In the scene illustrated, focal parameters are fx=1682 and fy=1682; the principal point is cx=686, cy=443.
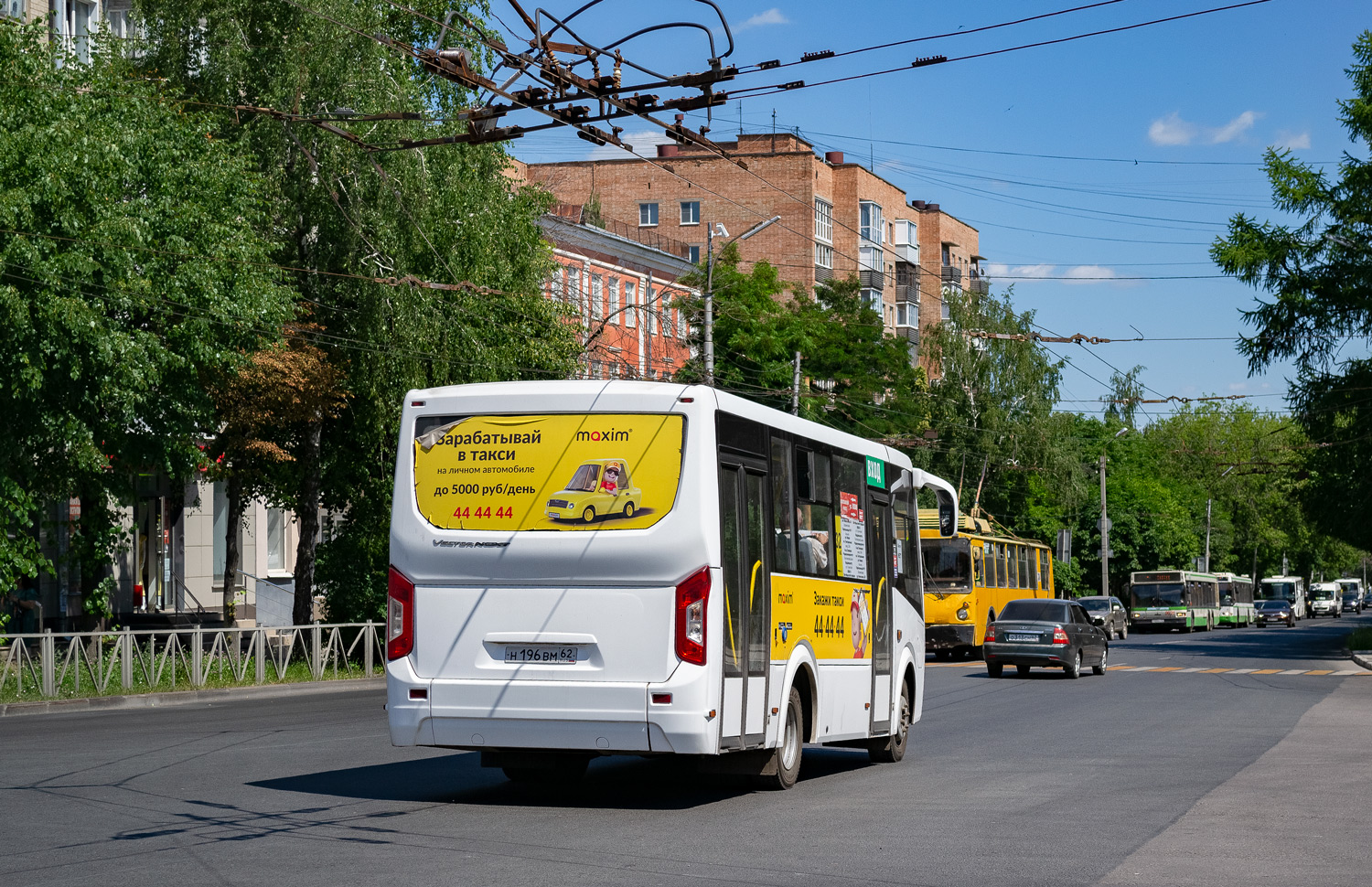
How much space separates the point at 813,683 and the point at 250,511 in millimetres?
36242

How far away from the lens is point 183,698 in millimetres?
25344

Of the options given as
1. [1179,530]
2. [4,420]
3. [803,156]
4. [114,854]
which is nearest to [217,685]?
[4,420]

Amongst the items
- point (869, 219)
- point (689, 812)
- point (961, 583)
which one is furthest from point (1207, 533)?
point (689, 812)

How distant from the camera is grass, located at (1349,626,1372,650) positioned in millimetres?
48159

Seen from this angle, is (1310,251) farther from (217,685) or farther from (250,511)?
(217,685)

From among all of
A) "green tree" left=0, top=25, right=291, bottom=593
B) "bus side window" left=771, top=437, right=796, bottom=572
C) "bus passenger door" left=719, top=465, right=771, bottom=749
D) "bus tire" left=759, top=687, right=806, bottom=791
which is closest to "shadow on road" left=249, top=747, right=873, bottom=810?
"bus tire" left=759, top=687, right=806, bottom=791

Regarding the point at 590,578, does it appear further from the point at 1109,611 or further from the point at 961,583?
the point at 1109,611

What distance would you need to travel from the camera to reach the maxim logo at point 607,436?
1179cm

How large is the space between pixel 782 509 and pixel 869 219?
76078 mm

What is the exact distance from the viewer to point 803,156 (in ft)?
269

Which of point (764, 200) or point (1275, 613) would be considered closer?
point (764, 200)

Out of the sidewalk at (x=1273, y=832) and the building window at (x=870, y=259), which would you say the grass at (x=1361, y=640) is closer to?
the sidewalk at (x=1273, y=832)

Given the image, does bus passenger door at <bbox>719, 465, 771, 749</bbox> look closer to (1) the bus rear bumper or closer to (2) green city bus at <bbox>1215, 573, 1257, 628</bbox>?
(1) the bus rear bumper

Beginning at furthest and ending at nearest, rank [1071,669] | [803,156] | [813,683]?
1. [803,156]
2. [1071,669]
3. [813,683]
